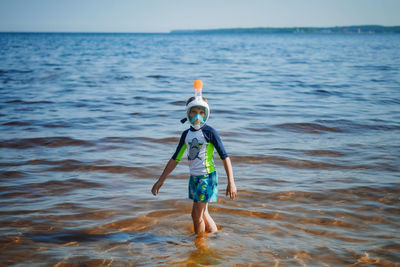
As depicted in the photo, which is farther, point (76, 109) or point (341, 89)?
point (341, 89)

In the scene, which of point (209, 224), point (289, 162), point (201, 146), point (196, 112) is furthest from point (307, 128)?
point (196, 112)

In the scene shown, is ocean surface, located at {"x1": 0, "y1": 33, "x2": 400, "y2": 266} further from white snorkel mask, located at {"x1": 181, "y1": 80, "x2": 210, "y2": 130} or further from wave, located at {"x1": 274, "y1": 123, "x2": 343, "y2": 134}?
white snorkel mask, located at {"x1": 181, "y1": 80, "x2": 210, "y2": 130}

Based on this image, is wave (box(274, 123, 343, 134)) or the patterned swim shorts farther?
wave (box(274, 123, 343, 134))

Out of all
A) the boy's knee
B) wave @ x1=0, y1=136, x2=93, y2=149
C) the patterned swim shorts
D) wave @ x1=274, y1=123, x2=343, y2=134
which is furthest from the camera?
wave @ x1=274, y1=123, x2=343, y2=134

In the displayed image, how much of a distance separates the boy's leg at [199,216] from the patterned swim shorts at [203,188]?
10 cm

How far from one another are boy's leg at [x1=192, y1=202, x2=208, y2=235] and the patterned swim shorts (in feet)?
0.34

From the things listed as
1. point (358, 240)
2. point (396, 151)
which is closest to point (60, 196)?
point (358, 240)

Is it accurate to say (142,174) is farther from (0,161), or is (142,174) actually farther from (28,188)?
(0,161)

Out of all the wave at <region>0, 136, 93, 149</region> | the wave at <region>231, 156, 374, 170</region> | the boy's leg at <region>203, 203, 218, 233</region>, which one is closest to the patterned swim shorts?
the boy's leg at <region>203, 203, 218, 233</region>

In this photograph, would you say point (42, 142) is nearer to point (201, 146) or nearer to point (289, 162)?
point (289, 162)

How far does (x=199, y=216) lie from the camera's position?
407cm

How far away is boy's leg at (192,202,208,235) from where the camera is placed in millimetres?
3952

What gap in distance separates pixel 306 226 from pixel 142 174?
10.2 ft

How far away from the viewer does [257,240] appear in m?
4.27
